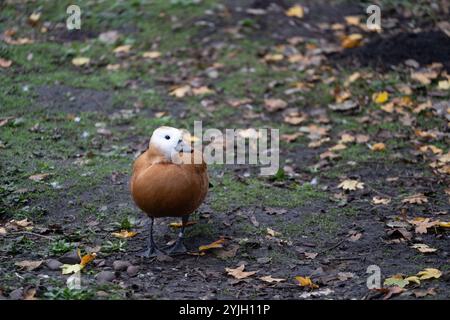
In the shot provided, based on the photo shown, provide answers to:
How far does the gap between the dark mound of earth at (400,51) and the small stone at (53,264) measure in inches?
198

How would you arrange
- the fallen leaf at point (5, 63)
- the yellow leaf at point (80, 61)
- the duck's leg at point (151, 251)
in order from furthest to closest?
1. the yellow leaf at point (80, 61)
2. the fallen leaf at point (5, 63)
3. the duck's leg at point (151, 251)

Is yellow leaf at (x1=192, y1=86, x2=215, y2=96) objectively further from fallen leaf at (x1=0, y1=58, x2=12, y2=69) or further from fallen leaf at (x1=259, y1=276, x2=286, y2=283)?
fallen leaf at (x1=259, y1=276, x2=286, y2=283)

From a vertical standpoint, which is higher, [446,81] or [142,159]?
[142,159]

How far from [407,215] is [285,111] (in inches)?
99.1

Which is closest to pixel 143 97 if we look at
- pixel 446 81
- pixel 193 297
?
pixel 446 81

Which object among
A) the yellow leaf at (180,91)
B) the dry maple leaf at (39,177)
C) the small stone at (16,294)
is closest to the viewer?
the small stone at (16,294)

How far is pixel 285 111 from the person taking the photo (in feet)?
24.3

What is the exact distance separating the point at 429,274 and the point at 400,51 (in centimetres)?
472

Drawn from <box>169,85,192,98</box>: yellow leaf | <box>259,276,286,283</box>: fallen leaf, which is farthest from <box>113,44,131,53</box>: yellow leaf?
<box>259,276,286,283</box>: fallen leaf

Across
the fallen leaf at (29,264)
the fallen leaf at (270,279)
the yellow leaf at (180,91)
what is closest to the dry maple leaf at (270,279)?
the fallen leaf at (270,279)

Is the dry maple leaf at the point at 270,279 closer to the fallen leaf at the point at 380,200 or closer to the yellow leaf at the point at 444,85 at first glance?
the fallen leaf at the point at 380,200

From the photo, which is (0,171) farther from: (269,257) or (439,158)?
(439,158)

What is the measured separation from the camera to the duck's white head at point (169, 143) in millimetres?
4387

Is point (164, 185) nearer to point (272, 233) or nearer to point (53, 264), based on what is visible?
point (53, 264)
